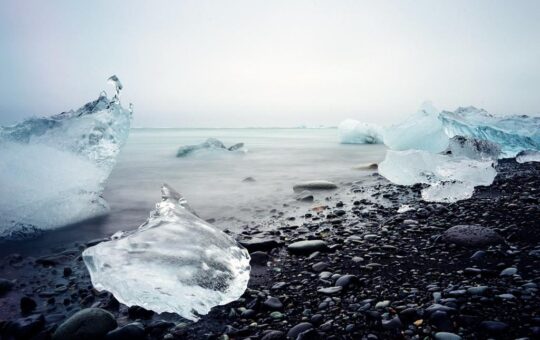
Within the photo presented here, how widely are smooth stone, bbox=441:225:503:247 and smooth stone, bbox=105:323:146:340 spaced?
2.60 metres

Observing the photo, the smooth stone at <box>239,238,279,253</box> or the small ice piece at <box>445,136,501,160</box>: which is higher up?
the small ice piece at <box>445,136,501,160</box>

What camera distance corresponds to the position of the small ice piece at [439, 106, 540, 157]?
9.91m

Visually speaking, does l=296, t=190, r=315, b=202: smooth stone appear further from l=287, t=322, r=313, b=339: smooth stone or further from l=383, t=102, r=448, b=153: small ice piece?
l=383, t=102, r=448, b=153: small ice piece

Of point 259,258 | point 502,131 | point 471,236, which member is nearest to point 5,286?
point 259,258

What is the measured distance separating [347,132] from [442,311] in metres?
18.5

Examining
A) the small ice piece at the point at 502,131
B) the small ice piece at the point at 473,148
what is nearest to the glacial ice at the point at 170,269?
the small ice piece at the point at 473,148

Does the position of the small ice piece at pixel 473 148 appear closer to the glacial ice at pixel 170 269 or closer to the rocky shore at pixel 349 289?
the rocky shore at pixel 349 289

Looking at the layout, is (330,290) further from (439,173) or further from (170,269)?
(439,173)

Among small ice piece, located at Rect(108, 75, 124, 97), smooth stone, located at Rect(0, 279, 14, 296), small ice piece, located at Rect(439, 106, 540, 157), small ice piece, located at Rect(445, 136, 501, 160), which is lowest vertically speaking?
smooth stone, located at Rect(0, 279, 14, 296)

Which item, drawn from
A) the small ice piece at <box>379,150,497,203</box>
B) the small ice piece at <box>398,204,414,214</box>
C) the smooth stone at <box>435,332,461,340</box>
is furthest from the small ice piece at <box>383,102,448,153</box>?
the smooth stone at <box>435,332,461,340</box>

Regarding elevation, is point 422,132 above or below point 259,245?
above

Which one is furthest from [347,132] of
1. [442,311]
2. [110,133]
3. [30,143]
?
[442,311]

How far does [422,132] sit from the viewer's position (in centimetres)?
926

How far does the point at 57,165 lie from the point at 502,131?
11.4 metres
